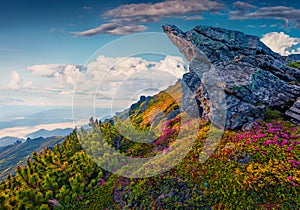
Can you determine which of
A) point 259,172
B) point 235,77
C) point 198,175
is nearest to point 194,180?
point 198,175

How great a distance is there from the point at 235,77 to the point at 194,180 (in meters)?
14.6

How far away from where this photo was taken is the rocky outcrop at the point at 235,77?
30094mm

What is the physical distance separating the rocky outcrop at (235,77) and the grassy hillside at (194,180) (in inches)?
78.4

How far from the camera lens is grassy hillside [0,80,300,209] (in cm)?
2166

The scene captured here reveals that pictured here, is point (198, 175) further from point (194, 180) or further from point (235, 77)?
point (235, 77)

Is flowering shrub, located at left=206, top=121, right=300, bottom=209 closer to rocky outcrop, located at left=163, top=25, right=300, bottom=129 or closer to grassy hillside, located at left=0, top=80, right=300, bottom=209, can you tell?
grassy hillside, located at left=0, top=80, right=300, bottom=209

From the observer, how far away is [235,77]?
32.8 m

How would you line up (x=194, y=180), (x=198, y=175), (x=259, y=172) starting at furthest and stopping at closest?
(x=198, y=175), (x=194, y=180), (x=259, y=172)

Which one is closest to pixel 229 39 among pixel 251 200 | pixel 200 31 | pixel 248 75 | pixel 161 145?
pixel 200 31

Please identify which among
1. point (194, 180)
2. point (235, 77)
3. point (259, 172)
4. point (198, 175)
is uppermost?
point (235, 77)

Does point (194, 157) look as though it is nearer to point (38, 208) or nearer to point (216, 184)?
point (216, 184)

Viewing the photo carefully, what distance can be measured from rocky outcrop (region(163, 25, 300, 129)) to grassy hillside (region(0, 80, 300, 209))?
1990 millimetres

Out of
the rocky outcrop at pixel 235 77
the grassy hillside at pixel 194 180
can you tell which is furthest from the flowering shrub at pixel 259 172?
the rocky outcrop at pixel 235 77

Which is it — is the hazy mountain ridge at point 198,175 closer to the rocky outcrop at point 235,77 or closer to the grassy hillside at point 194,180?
the grassy hillside at point 194,180
